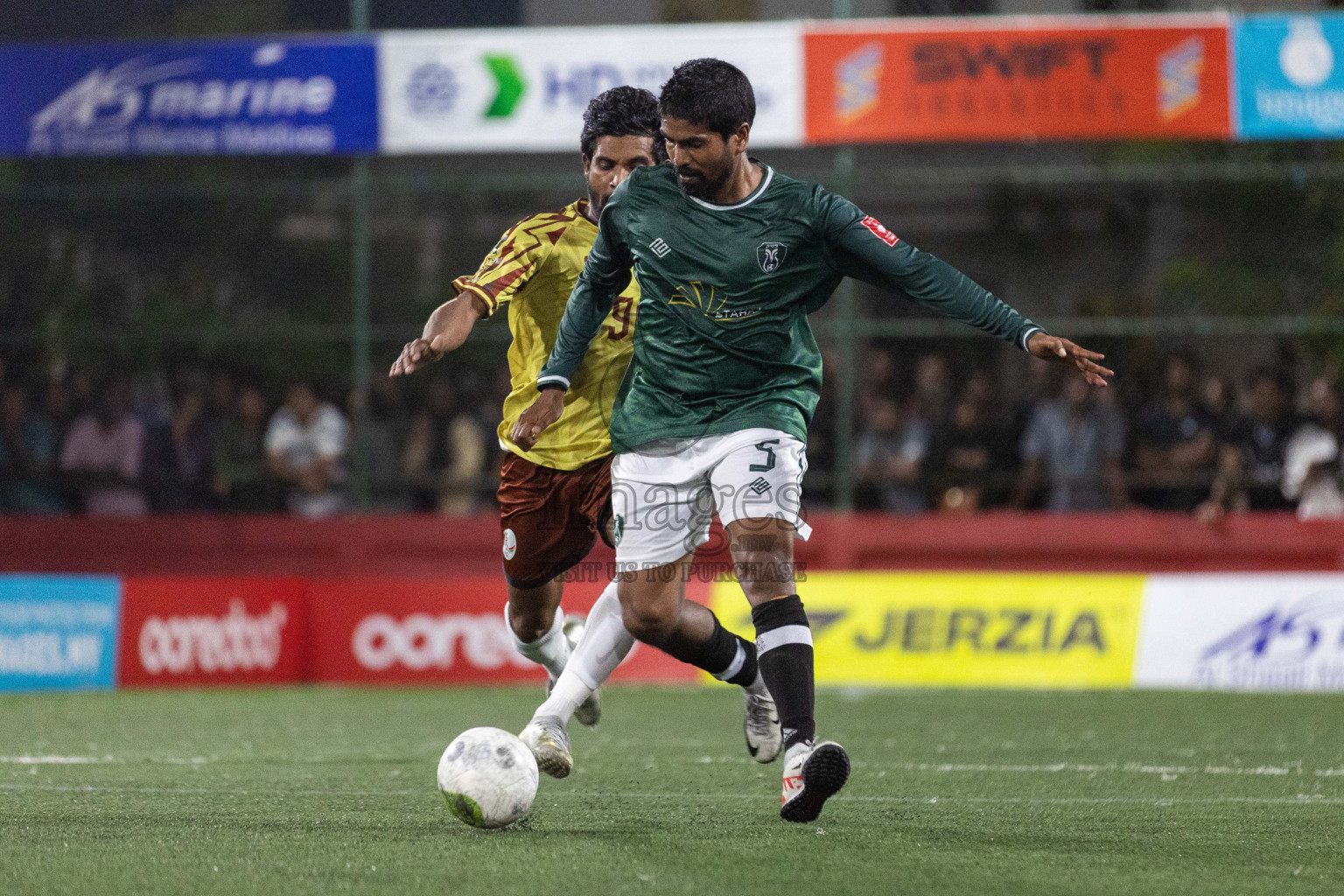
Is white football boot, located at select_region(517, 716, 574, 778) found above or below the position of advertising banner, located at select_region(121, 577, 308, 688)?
above

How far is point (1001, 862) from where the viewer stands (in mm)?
4395

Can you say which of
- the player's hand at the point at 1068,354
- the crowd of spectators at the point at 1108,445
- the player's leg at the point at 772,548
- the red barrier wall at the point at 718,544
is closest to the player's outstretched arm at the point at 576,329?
→ the player's leg at the point at 772,548

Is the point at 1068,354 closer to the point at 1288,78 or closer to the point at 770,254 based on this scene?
the point at 770,254

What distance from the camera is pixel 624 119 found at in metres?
5.91

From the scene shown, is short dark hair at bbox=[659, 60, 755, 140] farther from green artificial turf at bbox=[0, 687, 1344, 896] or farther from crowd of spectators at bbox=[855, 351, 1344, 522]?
crowd of spectators at bbox=[855, 351, 1344, 522]

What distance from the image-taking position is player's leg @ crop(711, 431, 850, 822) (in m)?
5.13

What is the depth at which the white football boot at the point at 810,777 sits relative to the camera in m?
4.77

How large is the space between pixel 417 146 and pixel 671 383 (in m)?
8.51

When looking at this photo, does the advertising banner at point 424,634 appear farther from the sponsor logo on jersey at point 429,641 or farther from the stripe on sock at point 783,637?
the stripe on sock at point 783,637

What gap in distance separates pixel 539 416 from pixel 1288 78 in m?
9.53

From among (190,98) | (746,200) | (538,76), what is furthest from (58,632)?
(746,200)

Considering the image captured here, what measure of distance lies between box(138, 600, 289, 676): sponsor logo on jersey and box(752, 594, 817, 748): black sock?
734 centimetres

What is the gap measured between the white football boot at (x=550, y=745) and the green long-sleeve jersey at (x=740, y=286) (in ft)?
3.26

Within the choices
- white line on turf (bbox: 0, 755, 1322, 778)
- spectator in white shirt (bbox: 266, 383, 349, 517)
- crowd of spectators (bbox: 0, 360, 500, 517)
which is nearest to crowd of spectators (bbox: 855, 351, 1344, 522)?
crowd of spectators (bbox: 0, 360, 500, 517)
